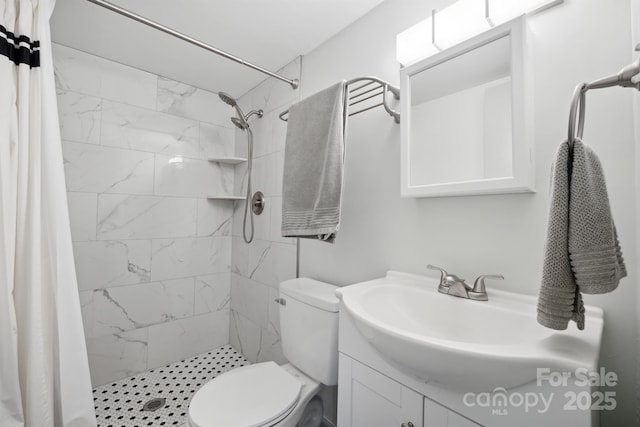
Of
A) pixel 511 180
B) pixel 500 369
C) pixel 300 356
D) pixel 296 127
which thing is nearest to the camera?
pixel 500 369

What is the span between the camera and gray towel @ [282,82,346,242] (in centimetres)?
117

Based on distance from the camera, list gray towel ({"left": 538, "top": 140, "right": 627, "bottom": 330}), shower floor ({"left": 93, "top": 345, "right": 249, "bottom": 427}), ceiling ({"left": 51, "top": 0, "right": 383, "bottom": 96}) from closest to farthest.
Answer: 1. gray towel ({"left": 538, "top": 140, "right": 627, "bottom": 330})
2. ceiling ({"left": 51, "top": 0, "right": 383, "bottom": 96})
3. shower floor ({"left": 93, "top": 345, "right": 249, "bottom": 427})

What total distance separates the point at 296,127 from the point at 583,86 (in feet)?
3.45

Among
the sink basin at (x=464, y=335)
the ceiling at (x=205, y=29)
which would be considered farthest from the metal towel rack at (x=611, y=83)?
the ceiling at (x=205, y=29)

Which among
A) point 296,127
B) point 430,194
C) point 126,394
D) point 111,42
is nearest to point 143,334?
point 126,394

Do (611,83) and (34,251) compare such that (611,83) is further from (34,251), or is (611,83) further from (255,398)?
(34,251)

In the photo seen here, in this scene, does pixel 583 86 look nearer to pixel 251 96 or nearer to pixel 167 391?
pixel 251 96

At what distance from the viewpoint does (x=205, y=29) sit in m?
1.54

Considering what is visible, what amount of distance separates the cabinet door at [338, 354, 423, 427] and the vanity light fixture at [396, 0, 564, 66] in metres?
1.19

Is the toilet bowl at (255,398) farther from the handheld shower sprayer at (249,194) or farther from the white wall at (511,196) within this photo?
the handheld shower sprayer at (249,194)

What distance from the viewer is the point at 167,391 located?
1729mm

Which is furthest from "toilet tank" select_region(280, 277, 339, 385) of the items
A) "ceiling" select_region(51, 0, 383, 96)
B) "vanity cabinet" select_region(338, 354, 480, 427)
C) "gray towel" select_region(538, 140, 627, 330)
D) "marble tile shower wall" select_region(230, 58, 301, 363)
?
"ceiling" select_region(51, 0, 383, 96)

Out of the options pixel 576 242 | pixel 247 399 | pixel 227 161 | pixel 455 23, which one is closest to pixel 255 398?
pixel 247 399

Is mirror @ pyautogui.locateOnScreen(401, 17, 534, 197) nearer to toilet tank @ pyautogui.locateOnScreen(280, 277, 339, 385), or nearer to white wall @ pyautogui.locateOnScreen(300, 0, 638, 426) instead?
white wall @ pyautogui.locateOnScreen(300, 0, 638, 426)
